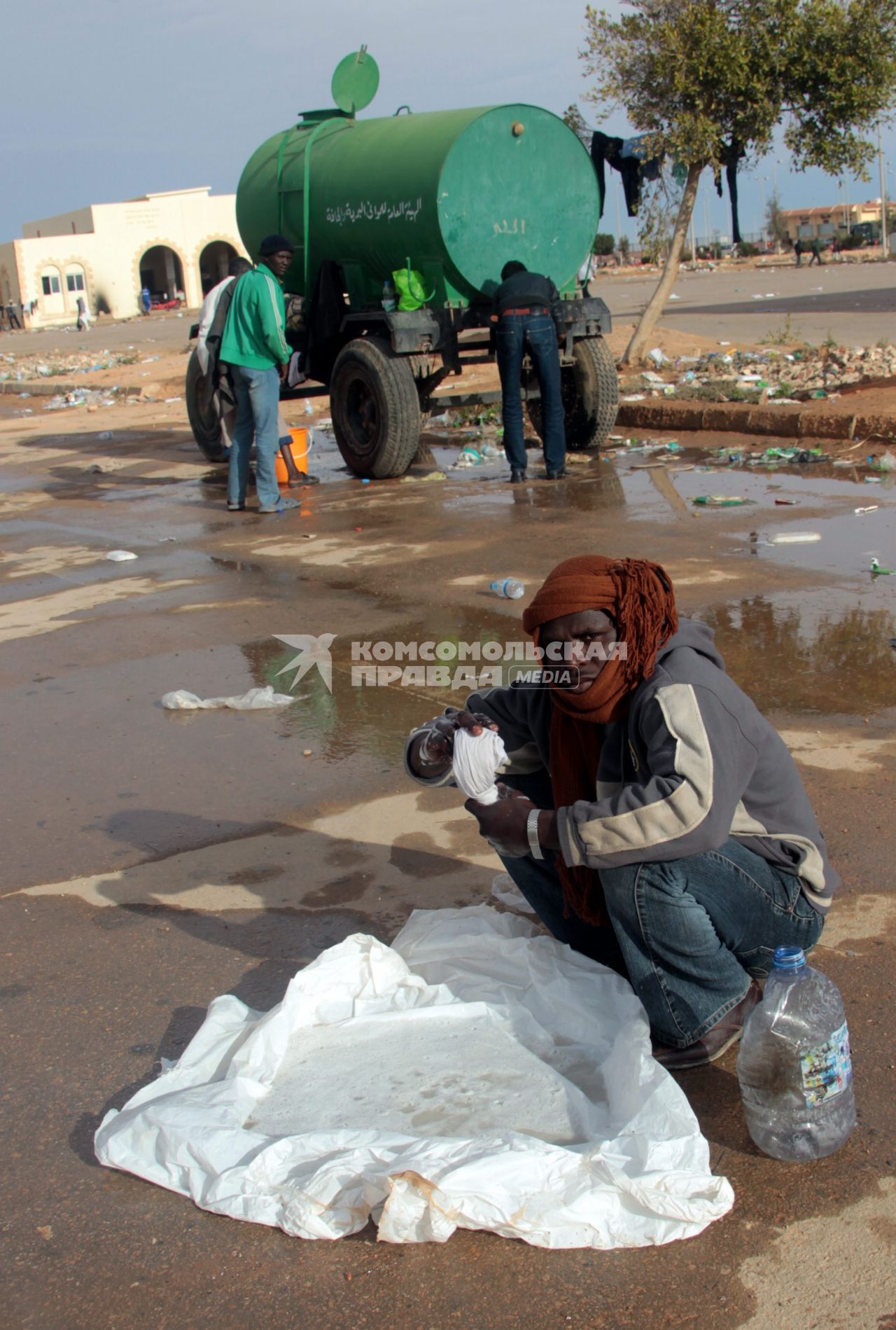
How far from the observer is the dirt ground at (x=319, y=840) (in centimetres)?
203

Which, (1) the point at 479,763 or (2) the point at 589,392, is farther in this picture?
(2) the point at 589,392

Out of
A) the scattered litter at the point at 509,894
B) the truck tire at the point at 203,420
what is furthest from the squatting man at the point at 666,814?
the truck tire at the point at 203,420

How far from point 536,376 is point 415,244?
52.6 inches

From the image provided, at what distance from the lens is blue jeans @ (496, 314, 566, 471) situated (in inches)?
353

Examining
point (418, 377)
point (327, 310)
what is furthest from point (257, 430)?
point (327, 310)

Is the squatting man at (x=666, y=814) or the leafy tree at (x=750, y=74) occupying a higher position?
the leafy tree at (x=750, y=74)

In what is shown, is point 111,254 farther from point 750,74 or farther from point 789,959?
point 789,959

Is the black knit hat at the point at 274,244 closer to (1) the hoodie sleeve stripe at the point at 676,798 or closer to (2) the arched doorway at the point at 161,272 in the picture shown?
(1) the hoodie sleeve stripe at the point at 676,798

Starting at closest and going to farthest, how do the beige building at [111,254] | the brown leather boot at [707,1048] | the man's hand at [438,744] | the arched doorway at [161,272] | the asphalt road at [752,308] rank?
the brown leather boot at [707,1048] → the man's hand at [438,744] → the asphalt road at [752,308] → the beige building at [111,254] → the arched doorway at [161,272]

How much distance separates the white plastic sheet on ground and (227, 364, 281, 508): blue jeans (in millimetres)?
6524

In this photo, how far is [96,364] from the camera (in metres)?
26.2

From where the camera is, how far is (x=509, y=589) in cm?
627

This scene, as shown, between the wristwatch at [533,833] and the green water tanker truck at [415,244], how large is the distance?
7298 mm

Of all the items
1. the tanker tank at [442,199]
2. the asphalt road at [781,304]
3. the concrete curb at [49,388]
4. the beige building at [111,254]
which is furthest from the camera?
the beige building at [111,254]
